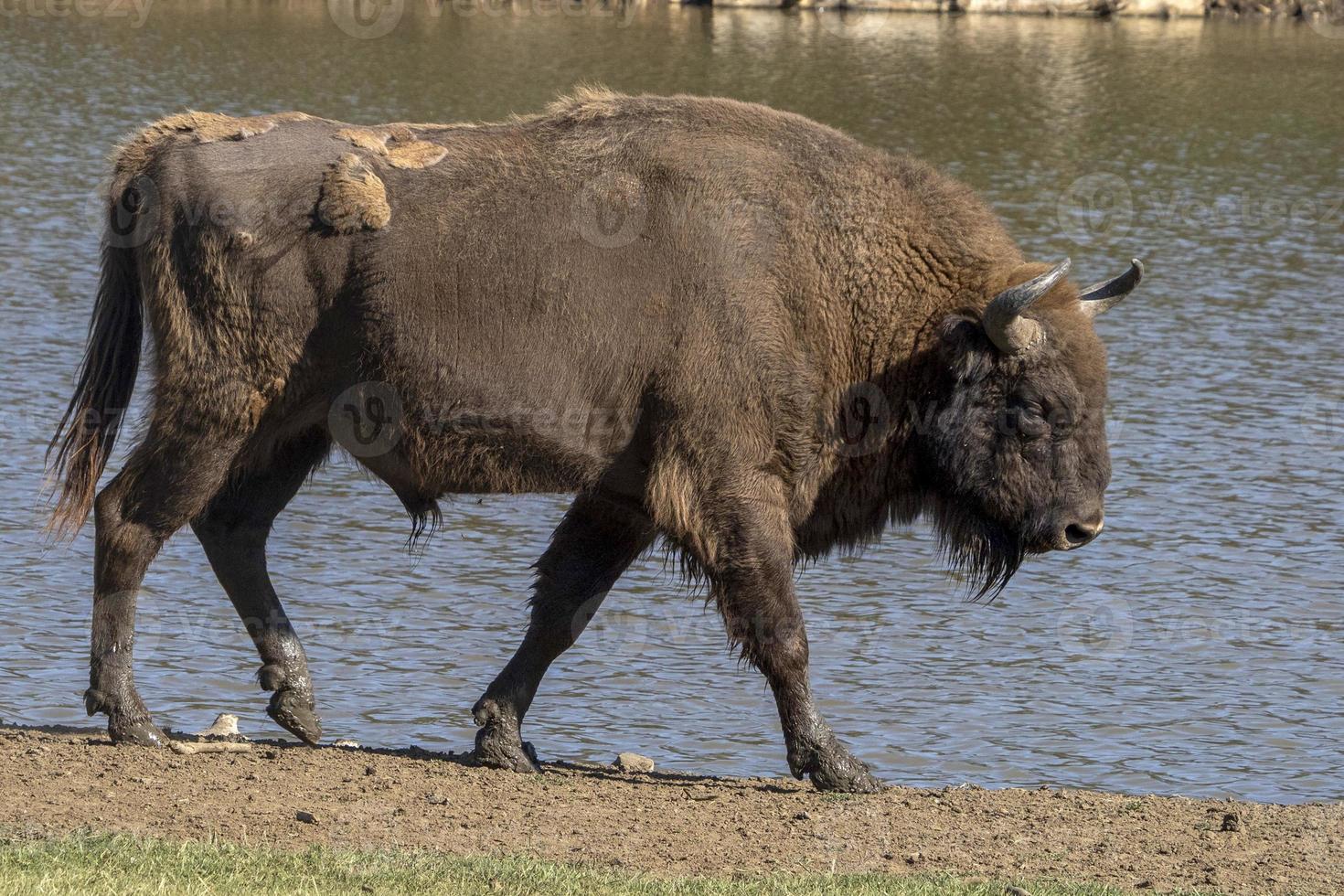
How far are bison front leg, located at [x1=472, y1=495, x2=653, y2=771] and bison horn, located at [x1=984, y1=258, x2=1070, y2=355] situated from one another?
1.62 meters

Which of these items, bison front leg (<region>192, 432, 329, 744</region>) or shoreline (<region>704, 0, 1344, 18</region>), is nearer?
bison front leg (<region>192, 432, 329, 744</region>)

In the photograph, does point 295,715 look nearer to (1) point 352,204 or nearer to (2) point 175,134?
(1) point 352,204

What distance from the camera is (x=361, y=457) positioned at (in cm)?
729

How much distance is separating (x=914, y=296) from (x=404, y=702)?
317 cm

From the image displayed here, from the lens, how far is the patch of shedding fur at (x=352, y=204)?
704 centimetres

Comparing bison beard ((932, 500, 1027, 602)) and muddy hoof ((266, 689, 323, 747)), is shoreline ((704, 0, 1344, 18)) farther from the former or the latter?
muddy hoof ((266, 689, 323, 747))

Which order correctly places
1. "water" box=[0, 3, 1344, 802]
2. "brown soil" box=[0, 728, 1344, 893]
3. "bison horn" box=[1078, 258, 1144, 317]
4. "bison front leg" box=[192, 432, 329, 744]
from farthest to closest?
"water" box=[0, 3, 1344, 802]
"bison front leg" box=[192, 432, 329, 744]
"bison horn" box=[1078, 258, 1144, 317]
"brown soil" box=[0, 728, 1344, 893]

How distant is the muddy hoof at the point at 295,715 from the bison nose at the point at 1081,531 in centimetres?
311

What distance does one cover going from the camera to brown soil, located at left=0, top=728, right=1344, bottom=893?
21.0ft

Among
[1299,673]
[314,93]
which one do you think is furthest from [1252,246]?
[314,93]

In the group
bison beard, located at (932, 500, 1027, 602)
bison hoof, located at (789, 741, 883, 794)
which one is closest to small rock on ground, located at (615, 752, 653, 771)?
bison hoof, located at (789, 741, 883, 794)

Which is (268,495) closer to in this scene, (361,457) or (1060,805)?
(361,457)

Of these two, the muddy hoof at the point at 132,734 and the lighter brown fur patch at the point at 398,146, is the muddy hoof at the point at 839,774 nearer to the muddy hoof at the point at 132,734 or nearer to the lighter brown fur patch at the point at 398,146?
the muddy hoof at the point at 132,734

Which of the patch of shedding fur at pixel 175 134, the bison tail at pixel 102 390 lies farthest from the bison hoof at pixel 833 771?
the patch of shedding fur at pixel 175 134
